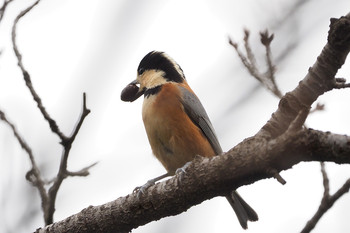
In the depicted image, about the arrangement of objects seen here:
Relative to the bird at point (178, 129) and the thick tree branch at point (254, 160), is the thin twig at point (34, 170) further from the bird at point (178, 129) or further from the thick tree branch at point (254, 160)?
the bird at point (178, 129)

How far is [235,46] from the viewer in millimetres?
4703

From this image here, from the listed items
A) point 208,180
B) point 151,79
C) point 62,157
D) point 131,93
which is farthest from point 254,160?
point 131,93

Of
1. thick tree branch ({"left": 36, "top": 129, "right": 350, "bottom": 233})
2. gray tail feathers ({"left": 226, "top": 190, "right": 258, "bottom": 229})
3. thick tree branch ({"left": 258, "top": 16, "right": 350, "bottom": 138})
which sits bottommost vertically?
gray tail feathers ({"left": 226, "top": 190, "right": 258, "bottom": 229})

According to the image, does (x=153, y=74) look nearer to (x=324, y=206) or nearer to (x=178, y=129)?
(x=178, y=129)

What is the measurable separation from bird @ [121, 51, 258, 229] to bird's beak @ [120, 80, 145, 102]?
317 mm

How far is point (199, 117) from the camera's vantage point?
5730 mm

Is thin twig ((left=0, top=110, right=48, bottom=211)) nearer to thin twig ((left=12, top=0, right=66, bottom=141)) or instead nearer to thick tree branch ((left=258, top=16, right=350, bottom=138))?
thin twig ((left=12, top=0, right=66, bottom=141))

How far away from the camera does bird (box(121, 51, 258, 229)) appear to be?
5.34 m

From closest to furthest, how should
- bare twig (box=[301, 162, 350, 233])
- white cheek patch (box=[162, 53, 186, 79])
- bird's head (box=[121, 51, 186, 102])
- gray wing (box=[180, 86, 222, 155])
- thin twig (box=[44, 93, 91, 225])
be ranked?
1. bare twig (box=[301, 162, 350, 233])
2. thin twig (box=[44, 93, 91, 225])
3. gray wing (box=[180, 86, 222, 155])
4. bird's head (box=[121, 51, 186, 102])
5. white cheek patch (box=[162, 53, 186, 79])

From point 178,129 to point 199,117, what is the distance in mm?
409

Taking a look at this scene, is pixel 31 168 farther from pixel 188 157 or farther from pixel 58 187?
pixel 188 157

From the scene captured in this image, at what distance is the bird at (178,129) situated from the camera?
17.5 ft

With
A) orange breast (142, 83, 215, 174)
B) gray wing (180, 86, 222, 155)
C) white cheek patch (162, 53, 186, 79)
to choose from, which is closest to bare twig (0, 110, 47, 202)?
orange breast (142, 83, 215, 174)

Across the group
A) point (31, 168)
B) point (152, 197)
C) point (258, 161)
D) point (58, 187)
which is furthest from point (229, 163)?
point (31, 168)
